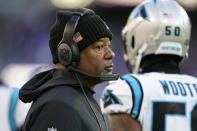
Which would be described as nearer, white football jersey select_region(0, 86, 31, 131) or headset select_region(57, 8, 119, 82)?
headset select_region(57, 8, 119, 82)

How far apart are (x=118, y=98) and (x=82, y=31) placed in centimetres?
96

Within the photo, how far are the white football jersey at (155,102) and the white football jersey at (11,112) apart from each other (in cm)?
58

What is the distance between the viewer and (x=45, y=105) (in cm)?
173

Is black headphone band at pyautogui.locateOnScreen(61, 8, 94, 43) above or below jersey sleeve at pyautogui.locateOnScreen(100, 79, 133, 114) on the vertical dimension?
above

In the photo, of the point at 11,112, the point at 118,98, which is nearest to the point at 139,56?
the point at 118,98

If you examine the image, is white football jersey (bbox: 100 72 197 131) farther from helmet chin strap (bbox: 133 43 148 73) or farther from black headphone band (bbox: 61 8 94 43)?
black headphone band (bbox: 61 8 94 43)

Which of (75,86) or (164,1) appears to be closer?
(75,86)

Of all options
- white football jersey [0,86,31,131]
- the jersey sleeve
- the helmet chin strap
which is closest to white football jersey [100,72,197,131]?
the jersey sleeve

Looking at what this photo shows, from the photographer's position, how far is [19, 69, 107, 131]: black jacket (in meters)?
1.70

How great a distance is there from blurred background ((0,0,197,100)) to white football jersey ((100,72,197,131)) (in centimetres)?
1080

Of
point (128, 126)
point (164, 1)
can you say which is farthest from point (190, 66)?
point (128, 126)

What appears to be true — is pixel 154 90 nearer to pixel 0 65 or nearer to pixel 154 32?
pixel 154 32

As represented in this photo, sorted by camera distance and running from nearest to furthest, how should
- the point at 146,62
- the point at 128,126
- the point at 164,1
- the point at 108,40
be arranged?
the point at 108,40 < the point at 128,126 < the point at 146,62 < the point at 164,1

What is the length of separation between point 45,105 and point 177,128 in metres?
1.41
